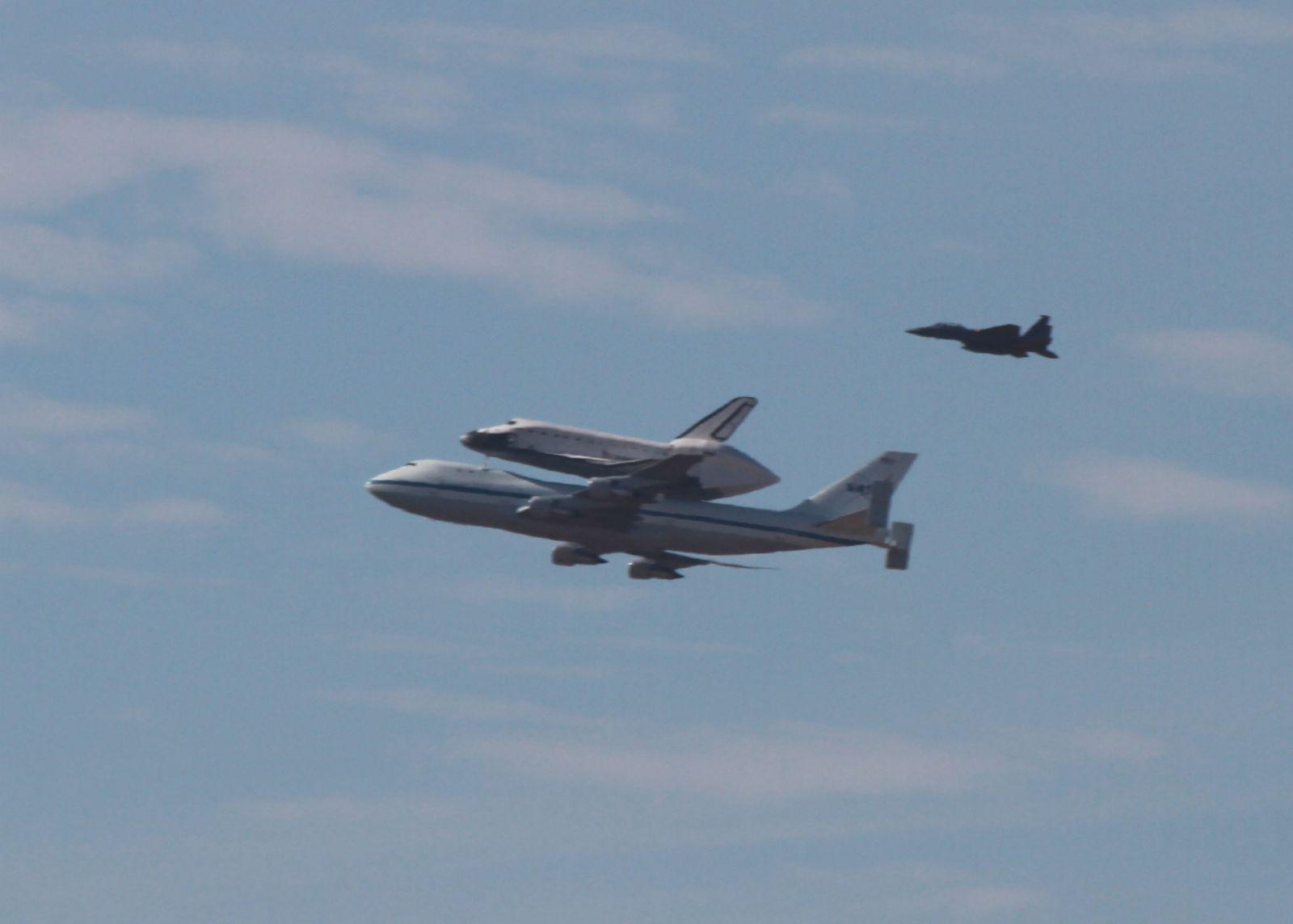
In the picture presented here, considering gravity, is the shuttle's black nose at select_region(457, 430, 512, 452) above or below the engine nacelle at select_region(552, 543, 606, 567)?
above

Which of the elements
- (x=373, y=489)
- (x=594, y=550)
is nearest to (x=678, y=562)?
(x=594, y=550)

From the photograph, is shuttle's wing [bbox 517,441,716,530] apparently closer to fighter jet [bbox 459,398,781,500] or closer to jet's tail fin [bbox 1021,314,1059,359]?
fighter jet [bbox 459,398,781,500]

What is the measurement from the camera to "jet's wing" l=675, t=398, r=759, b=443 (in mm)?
159125

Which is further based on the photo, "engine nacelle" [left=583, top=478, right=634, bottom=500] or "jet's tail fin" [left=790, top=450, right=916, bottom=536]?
"jet's tail fin" [left=790, top=450, right=916, bottom=536]

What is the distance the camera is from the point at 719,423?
15938 cm

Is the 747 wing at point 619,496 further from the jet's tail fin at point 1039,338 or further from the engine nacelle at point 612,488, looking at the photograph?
the jet's tail fin at point 1039,338

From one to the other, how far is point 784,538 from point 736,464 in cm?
670

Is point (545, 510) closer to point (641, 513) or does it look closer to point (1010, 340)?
point (641, 513)

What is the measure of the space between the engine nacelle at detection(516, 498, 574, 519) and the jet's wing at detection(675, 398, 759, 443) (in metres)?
7.97

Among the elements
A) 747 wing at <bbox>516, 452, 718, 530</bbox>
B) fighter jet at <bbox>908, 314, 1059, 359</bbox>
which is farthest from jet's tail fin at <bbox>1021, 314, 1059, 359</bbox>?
747 wing at <bbox>516, 452, 718, 530</bbox>

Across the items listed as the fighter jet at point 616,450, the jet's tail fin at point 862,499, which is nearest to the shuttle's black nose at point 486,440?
the fighter jet at point 616,450

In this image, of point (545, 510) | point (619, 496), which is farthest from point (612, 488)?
point (545, 510)

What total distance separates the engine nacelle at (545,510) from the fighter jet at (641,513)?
0.05m

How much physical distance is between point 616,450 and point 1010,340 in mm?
23965
